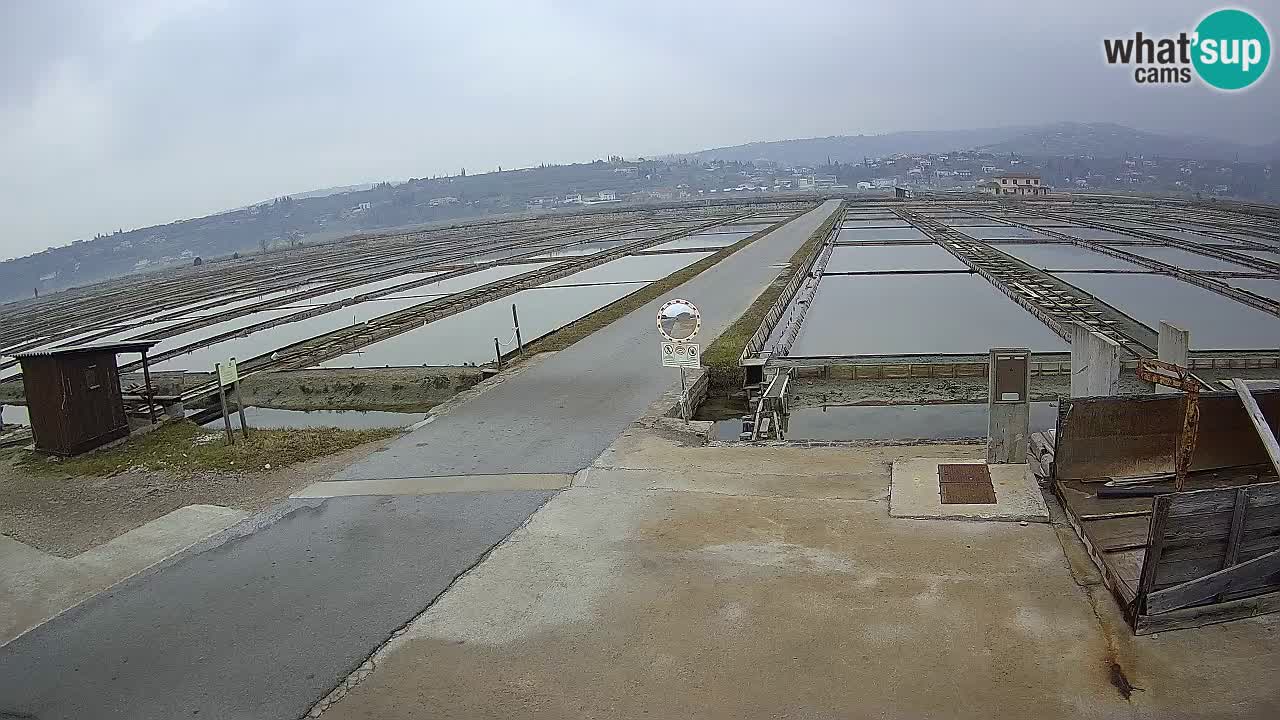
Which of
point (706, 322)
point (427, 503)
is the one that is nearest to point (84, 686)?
point (427, 503)

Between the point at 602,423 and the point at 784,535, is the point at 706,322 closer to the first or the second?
the point at 602,423

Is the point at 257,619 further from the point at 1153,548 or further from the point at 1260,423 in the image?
the point at 1260,423

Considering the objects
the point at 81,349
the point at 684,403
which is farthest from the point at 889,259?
the point at 81,349

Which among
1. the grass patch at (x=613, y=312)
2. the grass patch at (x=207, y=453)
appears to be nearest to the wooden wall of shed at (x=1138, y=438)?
the grass patch at (x=207, y=453)

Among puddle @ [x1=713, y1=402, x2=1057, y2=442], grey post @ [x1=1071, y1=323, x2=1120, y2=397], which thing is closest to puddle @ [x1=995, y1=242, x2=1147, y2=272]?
puddle @ [x1=713, y1=402, x2=1057, y2=442]

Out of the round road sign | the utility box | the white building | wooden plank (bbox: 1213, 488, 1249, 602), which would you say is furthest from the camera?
the white building

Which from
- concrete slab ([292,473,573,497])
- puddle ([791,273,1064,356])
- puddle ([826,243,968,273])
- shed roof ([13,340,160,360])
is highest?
shed roof ([13,340,160,360])

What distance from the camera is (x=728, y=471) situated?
26.0 ft

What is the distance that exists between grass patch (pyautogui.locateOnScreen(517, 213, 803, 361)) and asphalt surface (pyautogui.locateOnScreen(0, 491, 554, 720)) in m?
8.50

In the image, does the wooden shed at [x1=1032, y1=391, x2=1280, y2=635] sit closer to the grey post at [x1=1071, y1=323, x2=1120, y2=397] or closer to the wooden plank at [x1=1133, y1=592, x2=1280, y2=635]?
the wooden plank at [x1=1133, y1=592, x2=1280, y2=635]

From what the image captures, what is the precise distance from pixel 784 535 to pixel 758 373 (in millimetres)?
7714

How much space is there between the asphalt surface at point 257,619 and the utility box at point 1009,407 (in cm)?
409

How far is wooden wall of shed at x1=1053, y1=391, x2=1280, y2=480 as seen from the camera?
6434mm

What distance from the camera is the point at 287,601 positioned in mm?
5781
